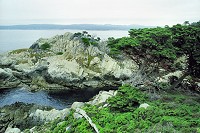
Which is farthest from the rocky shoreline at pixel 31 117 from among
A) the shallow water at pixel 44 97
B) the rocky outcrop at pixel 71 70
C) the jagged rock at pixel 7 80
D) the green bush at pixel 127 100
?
the jagged rock at pixel 7 80

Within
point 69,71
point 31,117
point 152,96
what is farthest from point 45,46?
point 152,96

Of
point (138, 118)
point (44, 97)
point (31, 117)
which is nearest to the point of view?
point (138, 118)

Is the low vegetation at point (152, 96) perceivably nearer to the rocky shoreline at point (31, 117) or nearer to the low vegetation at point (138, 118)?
the low vegetation at point (138, 118)

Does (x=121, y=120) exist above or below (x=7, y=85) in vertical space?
above

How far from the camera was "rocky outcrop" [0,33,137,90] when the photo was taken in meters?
58.7

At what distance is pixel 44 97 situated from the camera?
48.8 m

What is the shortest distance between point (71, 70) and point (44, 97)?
14.2 meters

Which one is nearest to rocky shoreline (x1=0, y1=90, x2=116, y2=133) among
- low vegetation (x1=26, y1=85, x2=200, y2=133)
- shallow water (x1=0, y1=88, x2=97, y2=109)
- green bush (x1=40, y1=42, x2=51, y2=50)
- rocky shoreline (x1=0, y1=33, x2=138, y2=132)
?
low vegetation (x1=26, y1=85, x2=200, y2=133)

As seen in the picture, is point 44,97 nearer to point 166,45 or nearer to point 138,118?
point 166,45

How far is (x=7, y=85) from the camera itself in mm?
55625

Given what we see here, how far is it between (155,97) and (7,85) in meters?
43.6

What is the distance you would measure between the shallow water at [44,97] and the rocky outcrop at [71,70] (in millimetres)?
4092

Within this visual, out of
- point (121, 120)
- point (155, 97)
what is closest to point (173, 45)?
point (155, 97)

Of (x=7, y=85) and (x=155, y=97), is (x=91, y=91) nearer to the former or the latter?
(x=7, y=85)
